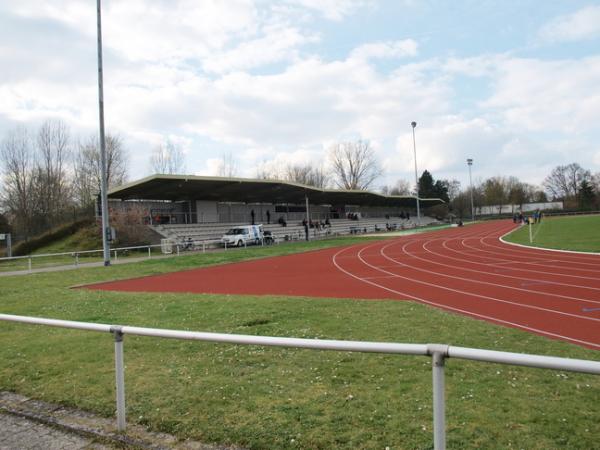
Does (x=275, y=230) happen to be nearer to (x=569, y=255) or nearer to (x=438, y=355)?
(x=569, y=255)

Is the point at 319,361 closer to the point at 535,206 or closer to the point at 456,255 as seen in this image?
the point at 456,255

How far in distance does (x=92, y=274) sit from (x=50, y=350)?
14.1m

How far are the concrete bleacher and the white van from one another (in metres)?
0.86

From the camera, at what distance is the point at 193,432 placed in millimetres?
3750

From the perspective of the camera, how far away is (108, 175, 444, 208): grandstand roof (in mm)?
33875

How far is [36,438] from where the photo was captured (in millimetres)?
3762

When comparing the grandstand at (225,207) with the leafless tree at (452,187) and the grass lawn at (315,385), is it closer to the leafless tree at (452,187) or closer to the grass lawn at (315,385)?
the grass lawn at (315,385)

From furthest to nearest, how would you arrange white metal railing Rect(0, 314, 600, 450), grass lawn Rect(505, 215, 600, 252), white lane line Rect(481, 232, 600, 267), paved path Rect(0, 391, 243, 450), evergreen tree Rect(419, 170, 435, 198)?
evergreen tree Rect(419, 170, 435, 198) < grass lawn Rect(505, 215, 600, 252) < white lane line Rect(481, 232, 600, 267) < paved path Rect(0, 391, 243, 450) < white metal railing Rect(0, 314, 600, 450)

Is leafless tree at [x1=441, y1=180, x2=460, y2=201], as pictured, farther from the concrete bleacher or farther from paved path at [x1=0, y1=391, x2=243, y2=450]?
paved path at [x1=0, y1=391, x2=243, y2=450]

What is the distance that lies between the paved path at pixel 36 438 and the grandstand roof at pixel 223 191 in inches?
1153

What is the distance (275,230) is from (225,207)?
19.3 ft

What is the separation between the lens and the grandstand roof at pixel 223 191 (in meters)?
33.9

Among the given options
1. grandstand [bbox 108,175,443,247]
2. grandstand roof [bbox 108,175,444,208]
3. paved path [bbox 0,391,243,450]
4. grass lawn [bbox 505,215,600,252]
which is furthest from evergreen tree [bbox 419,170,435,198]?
paved path [bbox 0,391,243,450]

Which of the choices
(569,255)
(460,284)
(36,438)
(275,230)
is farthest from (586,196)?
(36,438)
